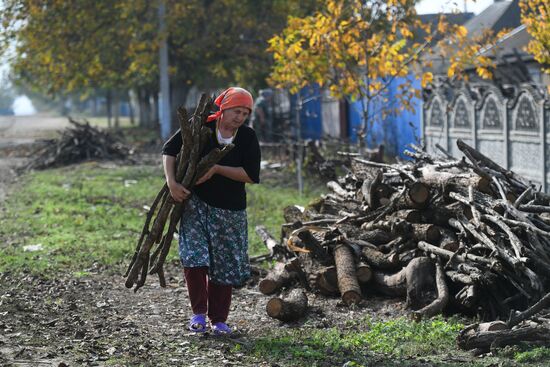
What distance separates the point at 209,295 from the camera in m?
7.50

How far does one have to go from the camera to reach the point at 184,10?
31.3 m

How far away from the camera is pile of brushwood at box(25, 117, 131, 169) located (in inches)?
1077

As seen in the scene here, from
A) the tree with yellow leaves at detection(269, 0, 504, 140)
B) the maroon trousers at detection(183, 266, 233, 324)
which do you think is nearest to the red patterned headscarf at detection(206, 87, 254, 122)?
the maroon trousers at detection(183, 266, 233, 324)

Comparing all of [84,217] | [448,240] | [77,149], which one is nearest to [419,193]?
[448,240]

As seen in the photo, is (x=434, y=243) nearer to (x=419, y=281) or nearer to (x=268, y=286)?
(x=419, y=281)

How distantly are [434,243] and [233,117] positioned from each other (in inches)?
92.5

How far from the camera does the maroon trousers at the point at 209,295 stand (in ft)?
24.3

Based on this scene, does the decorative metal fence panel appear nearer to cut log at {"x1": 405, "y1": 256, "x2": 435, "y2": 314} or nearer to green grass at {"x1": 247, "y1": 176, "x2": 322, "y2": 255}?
green grass at {"x1": 247, "y1": 176, "x2": 322, "y2": 255}

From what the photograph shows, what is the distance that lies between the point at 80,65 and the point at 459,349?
2516cm

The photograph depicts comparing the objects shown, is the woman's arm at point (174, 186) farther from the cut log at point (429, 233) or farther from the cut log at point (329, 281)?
the cut log at point (429, 233)

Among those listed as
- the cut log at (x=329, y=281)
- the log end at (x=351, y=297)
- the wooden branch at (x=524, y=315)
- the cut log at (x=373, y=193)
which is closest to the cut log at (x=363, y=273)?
the cut log at (x=329, y=281)

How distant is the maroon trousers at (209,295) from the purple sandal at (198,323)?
0.13 ft

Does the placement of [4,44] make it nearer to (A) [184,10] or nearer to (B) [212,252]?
(A) [184,10]

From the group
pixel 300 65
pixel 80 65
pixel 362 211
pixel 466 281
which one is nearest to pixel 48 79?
pixel 80 65
